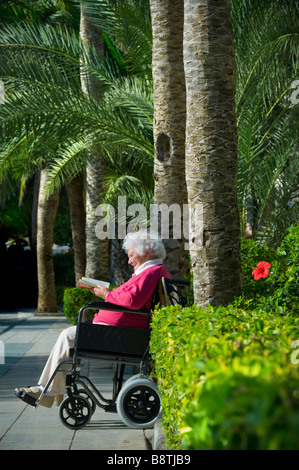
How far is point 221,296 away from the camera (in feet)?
19.2

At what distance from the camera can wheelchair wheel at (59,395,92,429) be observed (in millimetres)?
5895

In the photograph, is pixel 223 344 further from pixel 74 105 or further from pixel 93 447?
pixel 74 105

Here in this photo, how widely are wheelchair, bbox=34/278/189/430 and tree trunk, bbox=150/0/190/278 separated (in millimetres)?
2575

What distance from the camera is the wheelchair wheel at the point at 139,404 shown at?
227 inches

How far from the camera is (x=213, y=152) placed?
590 cm

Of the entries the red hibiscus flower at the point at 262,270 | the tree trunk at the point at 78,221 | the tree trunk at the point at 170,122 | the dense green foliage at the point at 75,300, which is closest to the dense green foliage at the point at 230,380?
the red hibiscus flower at the point at 262,270

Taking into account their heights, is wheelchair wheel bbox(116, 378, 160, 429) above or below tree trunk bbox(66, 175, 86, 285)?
below

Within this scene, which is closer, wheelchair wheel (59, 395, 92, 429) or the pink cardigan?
wheelchair wheel (59, 395, 92, 429)

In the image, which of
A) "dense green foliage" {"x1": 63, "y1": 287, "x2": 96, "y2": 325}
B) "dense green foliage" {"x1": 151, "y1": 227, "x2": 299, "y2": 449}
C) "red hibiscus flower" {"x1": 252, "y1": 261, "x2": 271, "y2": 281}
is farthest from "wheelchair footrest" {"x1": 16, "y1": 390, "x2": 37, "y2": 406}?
"dense green foliage" {"x1": 63, "y1": 287, "x2": 96, "y2": 325}

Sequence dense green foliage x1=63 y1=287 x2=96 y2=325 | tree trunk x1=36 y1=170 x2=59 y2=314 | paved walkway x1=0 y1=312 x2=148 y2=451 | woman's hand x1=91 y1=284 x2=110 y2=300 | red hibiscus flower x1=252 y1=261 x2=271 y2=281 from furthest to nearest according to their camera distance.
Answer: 1. tree trunk x1=36 y1=170 x2=59 y2=314
2. dense green foliage x1=63 y1=287 x2=96 y2=325
3. red hibiscus flower x1=252 y1=261 x2=271 y2=281
4. woman's hand x1=91 y1=284 x2=110 y2=300
5. paved walkway x1=0 y1=312 x2=148 y2=451

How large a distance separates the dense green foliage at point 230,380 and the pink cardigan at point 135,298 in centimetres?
91

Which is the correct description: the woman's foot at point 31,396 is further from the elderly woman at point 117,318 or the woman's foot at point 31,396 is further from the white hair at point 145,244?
the white hair at point 145,244

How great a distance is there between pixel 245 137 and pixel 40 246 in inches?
437

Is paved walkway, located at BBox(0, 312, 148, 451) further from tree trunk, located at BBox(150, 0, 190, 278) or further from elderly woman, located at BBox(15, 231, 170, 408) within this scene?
tree trunk, located at BBox(150, 0, 190, 278)
